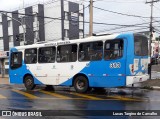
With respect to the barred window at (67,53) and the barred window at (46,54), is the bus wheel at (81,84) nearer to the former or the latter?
the barred window at (67,53)

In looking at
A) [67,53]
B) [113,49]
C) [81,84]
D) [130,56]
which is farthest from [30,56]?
[130,56]

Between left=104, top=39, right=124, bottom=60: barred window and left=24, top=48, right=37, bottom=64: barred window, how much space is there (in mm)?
5182

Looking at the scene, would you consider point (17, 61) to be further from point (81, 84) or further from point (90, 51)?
point (90, 51)

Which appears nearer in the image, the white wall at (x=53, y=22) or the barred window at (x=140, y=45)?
the barred window at (x=140, y=45)

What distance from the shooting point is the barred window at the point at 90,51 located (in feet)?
48.8

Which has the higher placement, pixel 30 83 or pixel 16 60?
pixel 16 60

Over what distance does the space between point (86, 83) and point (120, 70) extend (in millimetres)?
2257

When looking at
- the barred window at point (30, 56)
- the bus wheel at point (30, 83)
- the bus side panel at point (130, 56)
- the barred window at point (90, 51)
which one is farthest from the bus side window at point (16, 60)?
the bus side panel at point (130, 56)

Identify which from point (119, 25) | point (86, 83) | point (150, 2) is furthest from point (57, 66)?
point (150, 2)

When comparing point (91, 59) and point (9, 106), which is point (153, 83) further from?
point (9, 106)

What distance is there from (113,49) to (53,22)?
87.6 feet

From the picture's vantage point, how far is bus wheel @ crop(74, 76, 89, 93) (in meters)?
15.4

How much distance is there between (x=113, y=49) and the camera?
1430 centimetres

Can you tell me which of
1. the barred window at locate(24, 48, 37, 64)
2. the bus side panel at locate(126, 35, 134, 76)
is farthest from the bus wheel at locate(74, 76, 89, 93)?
the barred window at locate(24, 48, 37, 64)
